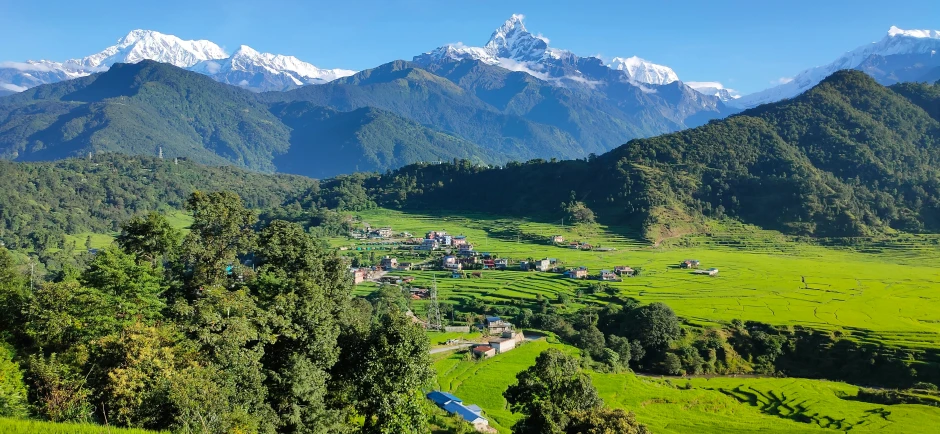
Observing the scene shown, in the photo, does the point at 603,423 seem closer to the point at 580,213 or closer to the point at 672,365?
the point at 672,365

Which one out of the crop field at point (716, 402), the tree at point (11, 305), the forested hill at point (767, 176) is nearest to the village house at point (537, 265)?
the forested hill at point (767, 176)

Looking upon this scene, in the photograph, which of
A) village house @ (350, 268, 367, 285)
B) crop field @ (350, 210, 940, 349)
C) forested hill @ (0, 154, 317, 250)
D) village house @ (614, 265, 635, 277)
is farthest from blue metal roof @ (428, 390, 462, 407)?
forested hill @ (0, 154, 317, 250)

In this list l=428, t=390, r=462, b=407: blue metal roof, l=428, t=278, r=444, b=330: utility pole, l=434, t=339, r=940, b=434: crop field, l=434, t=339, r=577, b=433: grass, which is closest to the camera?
l=434, t=339, r=940, b=434: crop field

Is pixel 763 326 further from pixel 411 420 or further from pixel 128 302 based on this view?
pixel 128 302

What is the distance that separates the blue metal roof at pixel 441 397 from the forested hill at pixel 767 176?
214 feet

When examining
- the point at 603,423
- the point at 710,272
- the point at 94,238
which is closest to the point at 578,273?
the point at 710,272

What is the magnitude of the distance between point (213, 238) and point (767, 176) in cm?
10764

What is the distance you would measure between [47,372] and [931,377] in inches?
1928

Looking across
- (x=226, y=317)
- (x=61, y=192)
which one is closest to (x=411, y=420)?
(x=226, y=317)

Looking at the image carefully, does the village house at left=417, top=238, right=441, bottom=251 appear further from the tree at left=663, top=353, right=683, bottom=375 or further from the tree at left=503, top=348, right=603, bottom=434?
the tree at left=503, top=348, right=603, bottom=434

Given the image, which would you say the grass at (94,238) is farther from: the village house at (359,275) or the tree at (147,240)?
the tree at (147,240)

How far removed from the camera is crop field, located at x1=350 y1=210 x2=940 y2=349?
161ft

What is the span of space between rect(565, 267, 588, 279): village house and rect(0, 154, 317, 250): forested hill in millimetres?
79949

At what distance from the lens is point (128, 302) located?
59.4 feet
